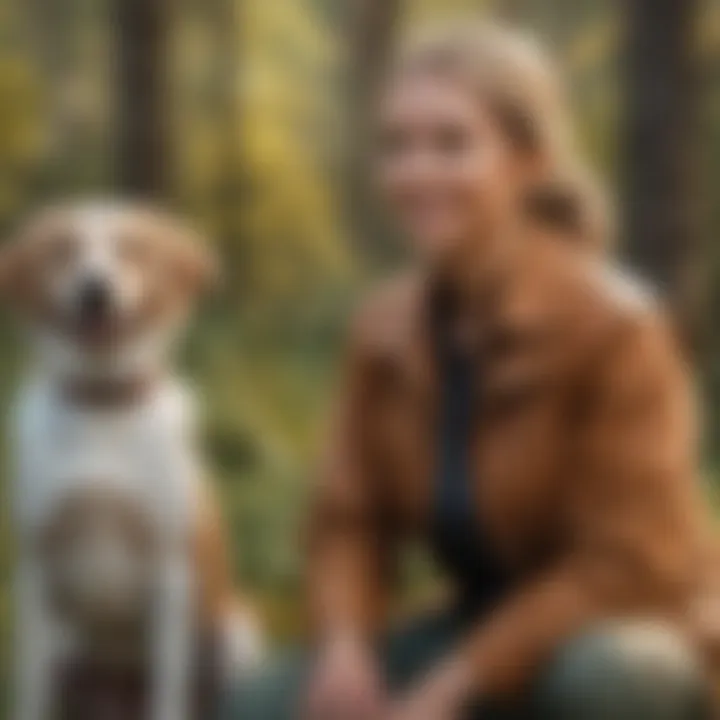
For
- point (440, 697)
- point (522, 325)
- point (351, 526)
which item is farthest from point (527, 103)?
point (440, 697)

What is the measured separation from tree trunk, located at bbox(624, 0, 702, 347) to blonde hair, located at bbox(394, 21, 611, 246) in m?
0.48

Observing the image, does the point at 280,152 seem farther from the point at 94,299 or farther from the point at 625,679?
the point at 625,679

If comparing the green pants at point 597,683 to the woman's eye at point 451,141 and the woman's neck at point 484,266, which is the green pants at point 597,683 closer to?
the woman's neck at point 484,266

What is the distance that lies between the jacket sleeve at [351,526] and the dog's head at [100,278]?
26cm

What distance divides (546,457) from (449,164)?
0.27 metres

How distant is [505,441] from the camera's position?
164cm

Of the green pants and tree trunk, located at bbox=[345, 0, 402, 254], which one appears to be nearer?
the green pants

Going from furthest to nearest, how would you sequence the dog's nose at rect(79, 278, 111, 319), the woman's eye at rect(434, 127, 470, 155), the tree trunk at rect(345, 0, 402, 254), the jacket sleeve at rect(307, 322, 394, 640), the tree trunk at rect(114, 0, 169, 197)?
the tree trunk at rect(114, 0, 169, 197) < the tree trunk at rect(345, 0, 402, 254) < the dog's nose at rect(79, 278, 111, 319) < the jacket sleeve at rect(307, 322, 394, 640) < the woman's eye at rect(434, 127, 470, 155)

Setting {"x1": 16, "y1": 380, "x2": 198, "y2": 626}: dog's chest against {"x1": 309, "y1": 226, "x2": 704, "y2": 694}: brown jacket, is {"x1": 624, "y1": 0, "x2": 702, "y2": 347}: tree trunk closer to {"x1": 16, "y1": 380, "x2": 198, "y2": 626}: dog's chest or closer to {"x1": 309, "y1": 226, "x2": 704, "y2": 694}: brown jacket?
{"x1": 309, "y1": 226, "x2": 704, "y2": 694}: brown jacket

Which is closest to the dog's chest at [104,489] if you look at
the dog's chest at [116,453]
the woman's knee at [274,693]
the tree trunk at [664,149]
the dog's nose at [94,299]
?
the dog's chest at [116,453]

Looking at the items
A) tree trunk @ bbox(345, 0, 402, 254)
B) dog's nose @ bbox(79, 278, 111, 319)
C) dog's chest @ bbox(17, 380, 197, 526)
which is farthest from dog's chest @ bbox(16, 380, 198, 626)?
tree trunk @ bbox(345, 0, 402, 254)

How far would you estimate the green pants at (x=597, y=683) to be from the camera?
1.51 m

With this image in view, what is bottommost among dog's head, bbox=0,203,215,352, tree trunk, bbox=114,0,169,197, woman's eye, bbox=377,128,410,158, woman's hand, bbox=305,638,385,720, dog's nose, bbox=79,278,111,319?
woman's hand, bbox=305,638,385,720

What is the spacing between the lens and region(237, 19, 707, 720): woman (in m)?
1.59
